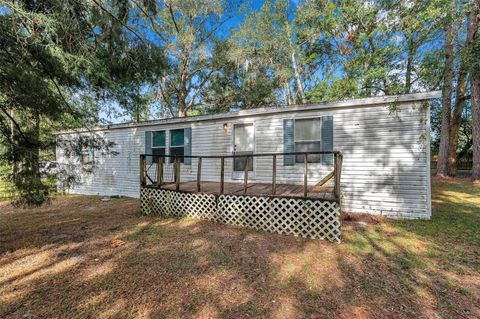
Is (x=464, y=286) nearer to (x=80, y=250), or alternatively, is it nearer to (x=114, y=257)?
(x=114, y=257)

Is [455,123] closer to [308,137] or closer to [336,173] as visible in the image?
[308,137]

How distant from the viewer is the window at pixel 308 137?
20.7ft

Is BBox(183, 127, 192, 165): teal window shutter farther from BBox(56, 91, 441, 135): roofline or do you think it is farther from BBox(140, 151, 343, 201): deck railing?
BBox(140, 151, 343, 201): deck railing

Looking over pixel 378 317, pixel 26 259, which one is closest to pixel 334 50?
pixel 378 317

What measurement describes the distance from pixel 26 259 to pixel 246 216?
366cm

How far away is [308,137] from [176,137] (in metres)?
4.61

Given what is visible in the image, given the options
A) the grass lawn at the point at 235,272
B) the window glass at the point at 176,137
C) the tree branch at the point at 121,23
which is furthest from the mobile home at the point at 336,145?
the tree branch at the point at 121,23

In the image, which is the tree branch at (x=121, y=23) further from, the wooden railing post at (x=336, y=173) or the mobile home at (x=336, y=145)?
the wooden railing post at (x=336, y=173)

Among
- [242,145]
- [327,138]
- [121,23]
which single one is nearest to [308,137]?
[327,138]

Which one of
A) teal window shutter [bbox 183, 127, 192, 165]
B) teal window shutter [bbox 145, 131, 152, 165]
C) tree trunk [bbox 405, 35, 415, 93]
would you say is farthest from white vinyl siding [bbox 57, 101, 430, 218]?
tree trunk [bbox 405, 35, 415, 93]

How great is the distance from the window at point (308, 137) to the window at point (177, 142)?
3979 mm

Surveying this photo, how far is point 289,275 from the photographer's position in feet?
9.65

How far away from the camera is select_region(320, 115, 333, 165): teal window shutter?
6.12 metres

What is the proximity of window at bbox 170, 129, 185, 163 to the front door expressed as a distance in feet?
6.64
